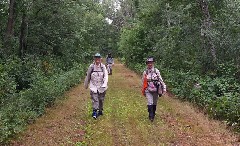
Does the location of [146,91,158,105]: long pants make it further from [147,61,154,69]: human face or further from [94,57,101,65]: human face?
[94,57,101,65]: human face

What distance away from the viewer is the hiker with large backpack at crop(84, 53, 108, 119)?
12148 millimetres

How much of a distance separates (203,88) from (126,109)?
10.9 feet

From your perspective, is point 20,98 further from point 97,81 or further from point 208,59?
point 208,59

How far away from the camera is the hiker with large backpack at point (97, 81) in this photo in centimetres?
1215

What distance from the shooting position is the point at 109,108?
14.1m

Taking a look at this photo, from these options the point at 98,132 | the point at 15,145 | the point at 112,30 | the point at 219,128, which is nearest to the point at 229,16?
the point at 219,128

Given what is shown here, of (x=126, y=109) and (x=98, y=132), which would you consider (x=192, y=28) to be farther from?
(x=98, y=132)

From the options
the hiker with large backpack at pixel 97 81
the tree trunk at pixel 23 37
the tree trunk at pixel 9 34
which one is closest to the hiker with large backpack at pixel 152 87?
the hiker with large backpack at pixel 97 81

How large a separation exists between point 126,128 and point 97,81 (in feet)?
7.20

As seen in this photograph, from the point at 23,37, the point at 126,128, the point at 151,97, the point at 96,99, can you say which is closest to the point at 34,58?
the point at 23,37

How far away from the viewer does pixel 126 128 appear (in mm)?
10672

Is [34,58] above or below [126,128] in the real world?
above

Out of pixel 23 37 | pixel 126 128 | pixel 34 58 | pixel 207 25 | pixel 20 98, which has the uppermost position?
pixel 207 25

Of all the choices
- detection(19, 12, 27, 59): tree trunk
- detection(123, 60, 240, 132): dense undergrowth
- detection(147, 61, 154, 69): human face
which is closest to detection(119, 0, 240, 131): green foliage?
detection(123, 60, 240, 132): dense undergrowth
